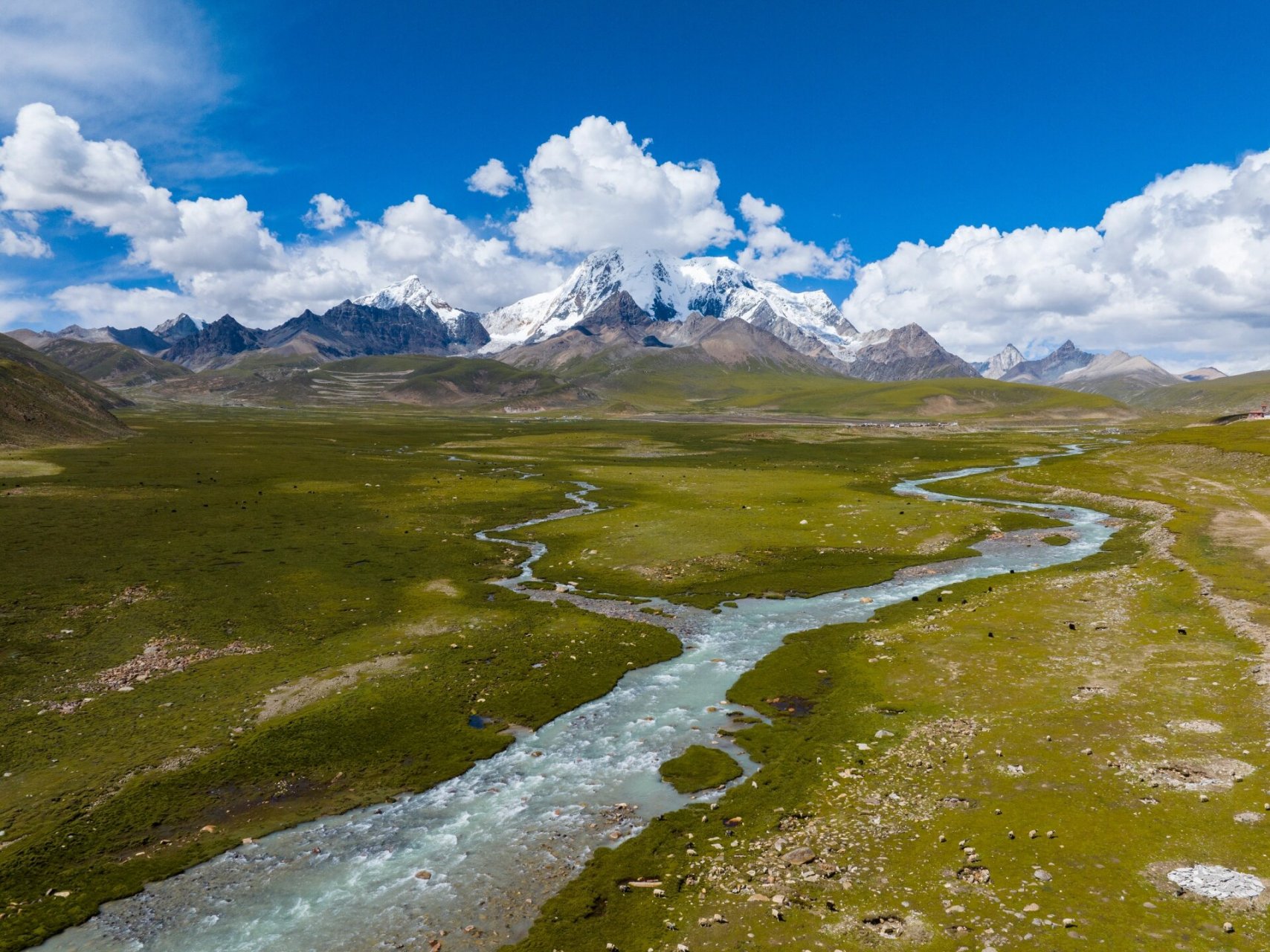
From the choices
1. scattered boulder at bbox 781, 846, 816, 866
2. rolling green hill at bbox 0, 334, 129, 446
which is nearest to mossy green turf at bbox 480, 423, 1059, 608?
scattered boulder at bbox 781, 846, 816, 866

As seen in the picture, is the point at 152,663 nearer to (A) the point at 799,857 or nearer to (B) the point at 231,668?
(B) the point at 231,668

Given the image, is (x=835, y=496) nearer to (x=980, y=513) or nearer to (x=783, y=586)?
(x=980, y=513)

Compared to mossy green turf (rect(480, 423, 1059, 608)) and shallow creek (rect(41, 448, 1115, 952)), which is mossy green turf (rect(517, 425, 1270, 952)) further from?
mossy green turf (rect(480, 423, 1059, 608))

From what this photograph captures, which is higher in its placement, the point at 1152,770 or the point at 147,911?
the point at 1152,770

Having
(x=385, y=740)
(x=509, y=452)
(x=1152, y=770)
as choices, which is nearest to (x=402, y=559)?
(x=385, y=740)

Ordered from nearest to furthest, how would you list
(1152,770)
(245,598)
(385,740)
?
(1152,770) < (385,740) < (245,598)

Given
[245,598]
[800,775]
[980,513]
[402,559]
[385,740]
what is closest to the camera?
[800,775]
